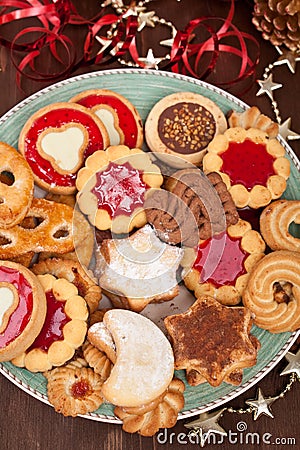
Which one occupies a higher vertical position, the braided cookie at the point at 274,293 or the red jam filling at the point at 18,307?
the red jam filling at the point at 18,307

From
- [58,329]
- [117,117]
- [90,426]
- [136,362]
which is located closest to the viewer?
[136,362]

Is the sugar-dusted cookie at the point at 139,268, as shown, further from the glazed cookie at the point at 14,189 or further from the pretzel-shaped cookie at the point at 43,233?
the glazed cookie at the point at 14,189

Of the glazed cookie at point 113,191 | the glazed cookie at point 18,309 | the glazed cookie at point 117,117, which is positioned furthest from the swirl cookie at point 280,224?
the glazed cookie at point 18,309

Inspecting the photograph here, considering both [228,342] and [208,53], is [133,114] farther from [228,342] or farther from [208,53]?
[228,342]

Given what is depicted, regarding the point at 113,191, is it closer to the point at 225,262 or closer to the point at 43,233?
the point at 43,233

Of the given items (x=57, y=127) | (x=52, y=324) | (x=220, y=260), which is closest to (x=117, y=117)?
(x=57, y=127)

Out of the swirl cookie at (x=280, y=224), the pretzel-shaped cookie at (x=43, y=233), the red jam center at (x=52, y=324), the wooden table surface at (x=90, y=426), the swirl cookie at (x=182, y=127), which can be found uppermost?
the swirl cookie at (x=182, y=127)
